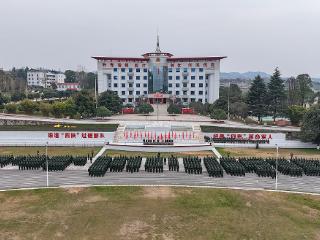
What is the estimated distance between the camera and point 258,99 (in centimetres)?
5059

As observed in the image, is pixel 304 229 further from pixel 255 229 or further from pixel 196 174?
pixel 196 174

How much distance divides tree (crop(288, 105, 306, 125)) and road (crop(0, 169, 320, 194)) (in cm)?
2078

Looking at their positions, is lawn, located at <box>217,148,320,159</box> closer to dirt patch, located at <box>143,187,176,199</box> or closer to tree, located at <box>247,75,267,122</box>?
dirt patch, located at <box>143,187,176,199</box>

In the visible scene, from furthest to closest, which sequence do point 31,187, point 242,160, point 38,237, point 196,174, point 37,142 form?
1. point 37,142
2. point 242,160
3. point 196,174
4. point 31,187
5. point 38,237

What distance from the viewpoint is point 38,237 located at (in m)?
15.6

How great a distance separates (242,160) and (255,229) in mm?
11922

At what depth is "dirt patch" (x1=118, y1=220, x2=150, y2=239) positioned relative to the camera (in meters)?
15.8

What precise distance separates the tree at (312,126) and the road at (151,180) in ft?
38.8

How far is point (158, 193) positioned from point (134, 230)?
541 cm

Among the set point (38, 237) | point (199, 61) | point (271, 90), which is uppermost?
point (199, 61)

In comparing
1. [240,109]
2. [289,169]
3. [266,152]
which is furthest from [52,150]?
[240,109]

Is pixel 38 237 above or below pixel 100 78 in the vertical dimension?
below

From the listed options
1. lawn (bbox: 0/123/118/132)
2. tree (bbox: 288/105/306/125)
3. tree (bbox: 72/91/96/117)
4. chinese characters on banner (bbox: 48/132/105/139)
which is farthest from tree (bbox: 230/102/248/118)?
chinese characters on banner (bbox: 48/132/105/139)

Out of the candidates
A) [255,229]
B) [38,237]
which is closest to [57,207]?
[38,237]
